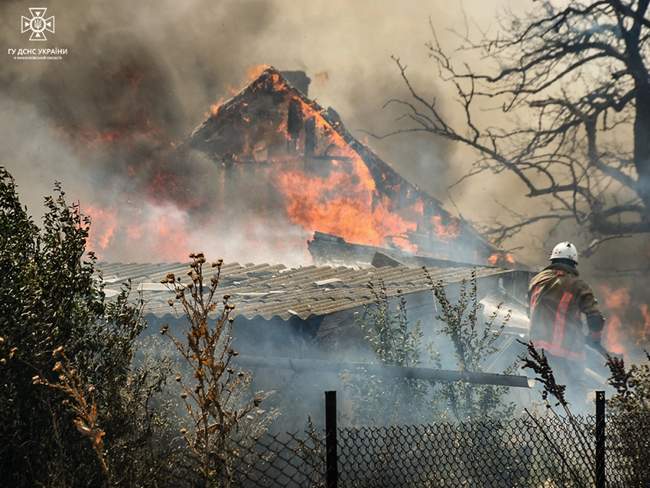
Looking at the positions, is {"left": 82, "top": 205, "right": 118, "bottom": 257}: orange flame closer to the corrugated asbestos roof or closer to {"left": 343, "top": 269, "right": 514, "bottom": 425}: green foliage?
the corrugated asbestos roof

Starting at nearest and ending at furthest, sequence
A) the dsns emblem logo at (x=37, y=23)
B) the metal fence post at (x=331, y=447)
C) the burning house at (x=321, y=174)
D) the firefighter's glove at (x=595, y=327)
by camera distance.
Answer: the metal fence post at (x=331, y=447), the firefighter's glove at (x=595, y=327), the burning house at (x=321, y=174), the dsns emblem logo at (x=37, y=23)

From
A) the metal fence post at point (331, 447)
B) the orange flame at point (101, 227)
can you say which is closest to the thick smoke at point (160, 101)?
the orange flame at point (101, 227)

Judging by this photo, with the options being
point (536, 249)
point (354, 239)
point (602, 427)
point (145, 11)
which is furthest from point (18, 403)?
point (145, 11)

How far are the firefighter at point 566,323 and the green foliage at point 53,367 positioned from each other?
578cm

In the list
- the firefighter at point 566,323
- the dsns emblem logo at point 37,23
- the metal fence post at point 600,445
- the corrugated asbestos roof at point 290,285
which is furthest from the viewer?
the dsns emblem logo at point 37,23

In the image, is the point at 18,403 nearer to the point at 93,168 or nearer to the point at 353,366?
the point at 353,366

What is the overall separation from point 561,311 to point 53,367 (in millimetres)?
6500

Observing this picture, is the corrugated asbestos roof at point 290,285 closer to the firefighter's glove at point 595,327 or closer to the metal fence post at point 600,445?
the firefighter's glove at point 595,327

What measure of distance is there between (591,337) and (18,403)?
22.0 ft

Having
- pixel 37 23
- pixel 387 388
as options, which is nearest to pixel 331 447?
pixel 387 388

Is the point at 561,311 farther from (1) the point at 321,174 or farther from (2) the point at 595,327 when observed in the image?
(1) the point at 321,174

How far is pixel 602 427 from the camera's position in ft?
16.7

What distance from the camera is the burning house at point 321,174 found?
1848cm

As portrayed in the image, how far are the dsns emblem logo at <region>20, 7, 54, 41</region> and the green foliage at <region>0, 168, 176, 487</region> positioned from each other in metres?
21.3
